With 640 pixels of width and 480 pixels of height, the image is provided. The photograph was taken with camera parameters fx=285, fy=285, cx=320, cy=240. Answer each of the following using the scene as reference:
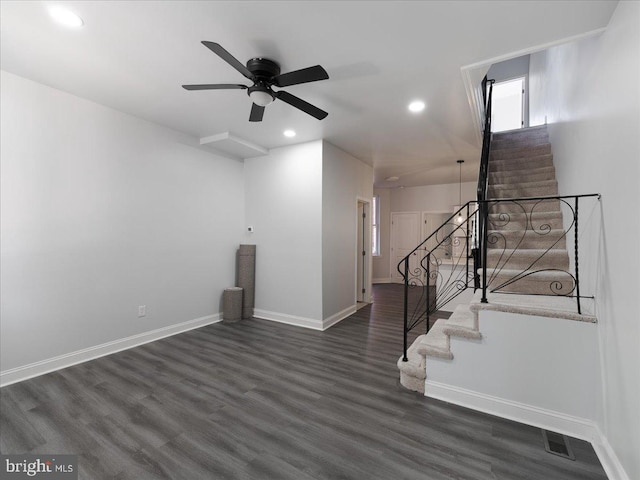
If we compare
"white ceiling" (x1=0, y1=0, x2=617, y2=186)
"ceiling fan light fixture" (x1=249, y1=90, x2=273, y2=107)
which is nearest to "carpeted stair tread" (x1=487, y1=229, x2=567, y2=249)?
"white ceiling" (x1=0, y1=0, x2=617, y2=186)

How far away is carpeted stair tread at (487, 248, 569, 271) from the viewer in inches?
114

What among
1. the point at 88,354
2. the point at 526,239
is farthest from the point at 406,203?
the point at 88,354

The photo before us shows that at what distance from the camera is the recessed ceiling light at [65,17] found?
1961 mm

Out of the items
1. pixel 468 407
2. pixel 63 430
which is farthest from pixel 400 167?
pixel 63 430

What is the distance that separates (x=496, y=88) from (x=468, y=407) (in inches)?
291

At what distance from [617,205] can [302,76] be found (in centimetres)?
227

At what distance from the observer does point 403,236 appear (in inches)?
352

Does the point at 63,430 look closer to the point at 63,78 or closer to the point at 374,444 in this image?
the point at 374,444

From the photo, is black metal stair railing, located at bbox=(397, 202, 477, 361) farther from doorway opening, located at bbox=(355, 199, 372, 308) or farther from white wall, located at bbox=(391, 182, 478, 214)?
doorway opening, located at bbox=(355, 199, 372, 308)

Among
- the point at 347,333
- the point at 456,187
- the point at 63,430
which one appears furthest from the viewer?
the point at 456,187

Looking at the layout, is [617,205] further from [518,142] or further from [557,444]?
[518,142]

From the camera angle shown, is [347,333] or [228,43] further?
[347,333]

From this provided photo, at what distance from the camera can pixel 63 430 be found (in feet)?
6.72

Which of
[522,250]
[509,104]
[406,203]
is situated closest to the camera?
[522,250]
